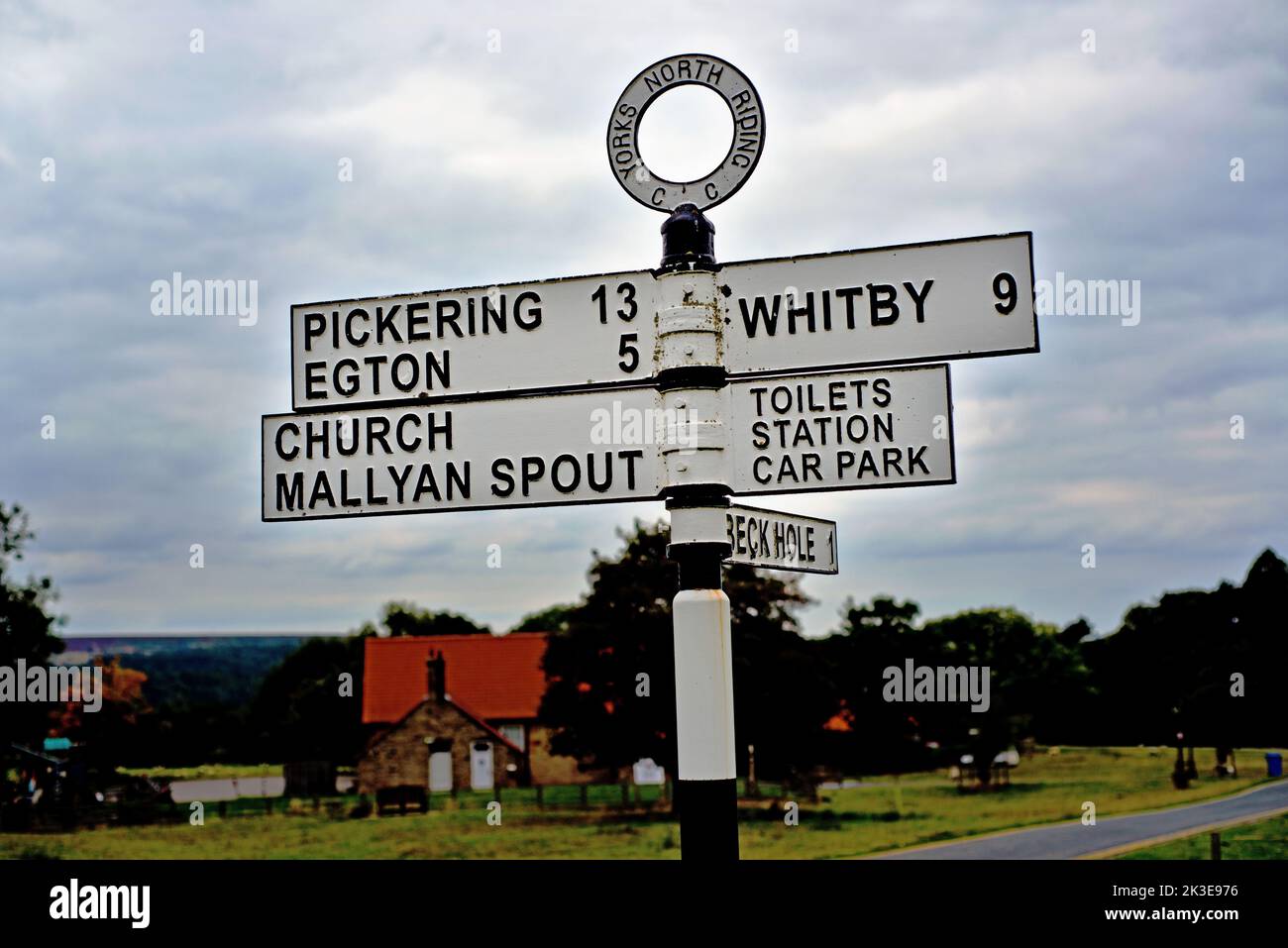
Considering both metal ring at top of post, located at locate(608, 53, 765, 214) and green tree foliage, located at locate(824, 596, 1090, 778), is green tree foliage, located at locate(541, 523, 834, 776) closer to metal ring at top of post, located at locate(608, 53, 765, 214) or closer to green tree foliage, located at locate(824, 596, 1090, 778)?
green tree foliage, located at locate(824, 596, 1090, 778)

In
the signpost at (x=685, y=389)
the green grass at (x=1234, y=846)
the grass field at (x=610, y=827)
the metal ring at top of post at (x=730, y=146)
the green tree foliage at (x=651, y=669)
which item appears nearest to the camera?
the signpost at (x=685, y=389)

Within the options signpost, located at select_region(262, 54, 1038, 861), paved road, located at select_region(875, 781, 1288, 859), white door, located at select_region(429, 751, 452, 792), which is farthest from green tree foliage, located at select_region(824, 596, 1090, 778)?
signpost, located at select_region(262, 54, 1038, 861)

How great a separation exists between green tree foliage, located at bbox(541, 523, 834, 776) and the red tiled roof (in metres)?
21.3

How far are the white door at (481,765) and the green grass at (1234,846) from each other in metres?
35.2

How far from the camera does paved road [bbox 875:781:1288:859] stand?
1110 inches

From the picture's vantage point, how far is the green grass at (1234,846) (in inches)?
939

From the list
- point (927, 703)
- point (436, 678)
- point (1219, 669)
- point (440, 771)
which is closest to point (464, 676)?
point (436, 678)

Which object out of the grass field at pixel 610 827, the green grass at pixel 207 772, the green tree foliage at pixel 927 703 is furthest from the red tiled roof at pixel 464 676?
the green tree foliage at pixel 927 703

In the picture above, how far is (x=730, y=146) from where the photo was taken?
3.99 m

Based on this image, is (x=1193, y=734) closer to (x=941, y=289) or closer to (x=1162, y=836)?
(x=1162, y=836)

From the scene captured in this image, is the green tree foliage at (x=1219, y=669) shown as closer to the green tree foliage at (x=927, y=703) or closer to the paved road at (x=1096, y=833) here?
the green tree foliage at (x=927, y=703)

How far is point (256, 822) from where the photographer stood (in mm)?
42906
